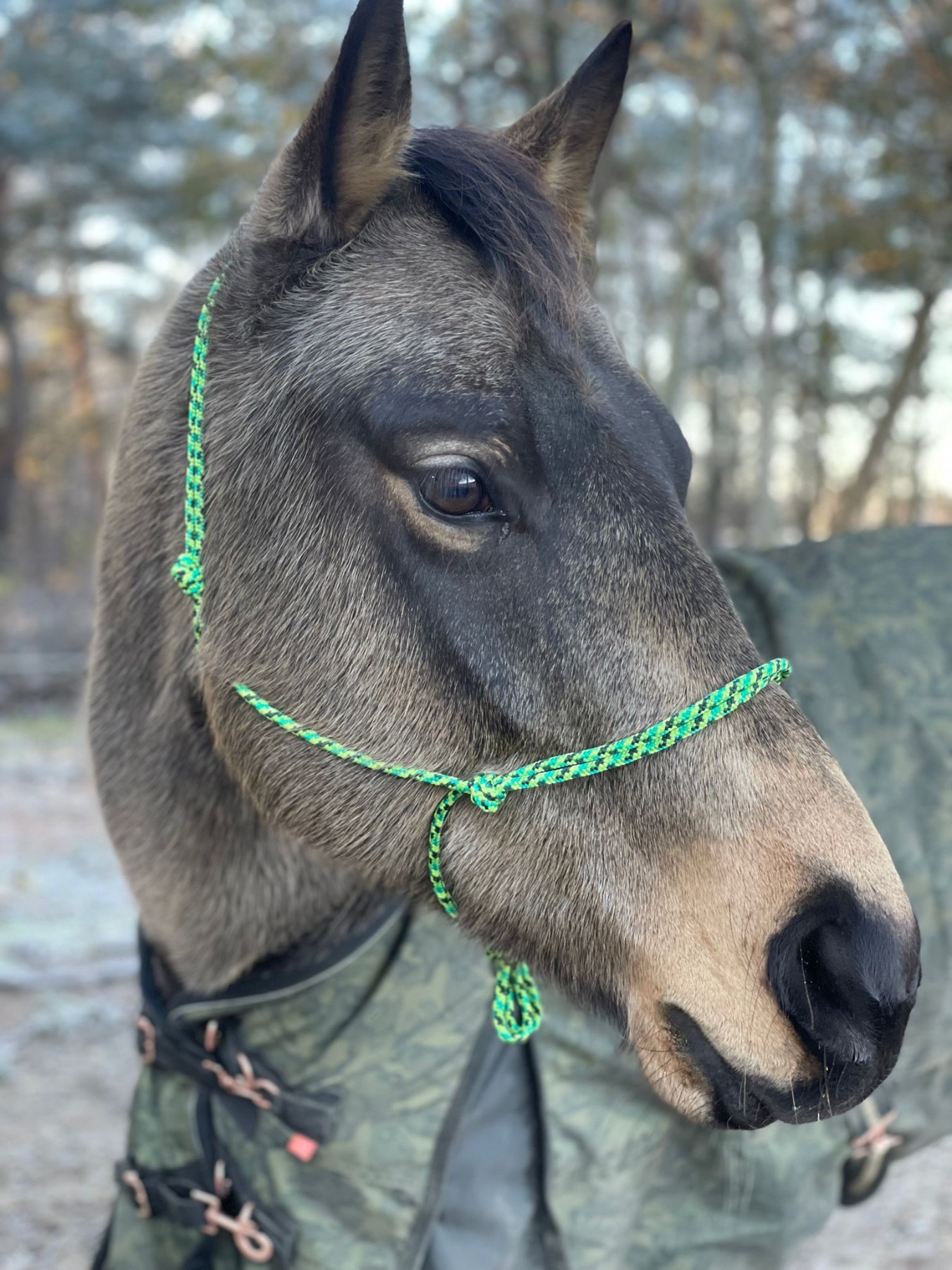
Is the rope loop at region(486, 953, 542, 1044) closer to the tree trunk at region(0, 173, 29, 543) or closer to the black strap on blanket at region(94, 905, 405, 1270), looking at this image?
the black strap on blanket at region(94, 905, 405, 1270)

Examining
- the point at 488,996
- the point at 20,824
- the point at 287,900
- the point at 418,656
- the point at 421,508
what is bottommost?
the point at 20,824

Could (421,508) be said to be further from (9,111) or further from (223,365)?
(9,111)

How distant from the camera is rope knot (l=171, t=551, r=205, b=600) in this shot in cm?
162

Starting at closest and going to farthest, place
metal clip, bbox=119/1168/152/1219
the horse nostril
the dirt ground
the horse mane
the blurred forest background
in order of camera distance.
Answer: the horse nostril → the horse mane → metal clip, bbox=119/1168/152/1219 → the dirt ground → the blurred forest background

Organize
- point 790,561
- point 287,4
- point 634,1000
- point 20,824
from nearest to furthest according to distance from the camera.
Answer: point 634,1000 → point 790,561 → point 20,824 → point 287,4

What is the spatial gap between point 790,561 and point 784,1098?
1.47 m

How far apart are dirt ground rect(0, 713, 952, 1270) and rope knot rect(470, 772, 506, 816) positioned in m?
2.62

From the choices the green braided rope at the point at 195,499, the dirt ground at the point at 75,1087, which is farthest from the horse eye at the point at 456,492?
the dirt ground at the point at 75,1087

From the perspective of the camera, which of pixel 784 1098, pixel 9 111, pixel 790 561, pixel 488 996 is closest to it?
pixel 784 1098

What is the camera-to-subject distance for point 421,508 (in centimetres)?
142

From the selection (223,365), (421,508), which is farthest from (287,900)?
(223,365)

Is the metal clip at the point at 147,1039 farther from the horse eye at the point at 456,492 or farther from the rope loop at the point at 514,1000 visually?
the horse eye at the point at 456,492

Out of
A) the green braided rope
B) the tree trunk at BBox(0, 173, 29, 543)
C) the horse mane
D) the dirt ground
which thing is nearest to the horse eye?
the horse mane

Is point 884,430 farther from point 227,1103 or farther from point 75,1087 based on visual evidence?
point 227,1103
